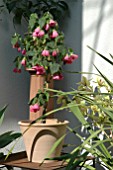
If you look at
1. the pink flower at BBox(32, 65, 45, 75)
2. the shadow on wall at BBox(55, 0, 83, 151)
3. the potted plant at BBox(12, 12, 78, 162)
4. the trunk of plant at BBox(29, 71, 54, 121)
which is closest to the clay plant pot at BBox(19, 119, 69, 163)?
the potted plant at BBox(12, 12, 78, 162)

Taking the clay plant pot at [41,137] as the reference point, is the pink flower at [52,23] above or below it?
above

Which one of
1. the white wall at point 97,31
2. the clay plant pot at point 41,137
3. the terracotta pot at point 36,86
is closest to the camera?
the clay plant pot at point 41,137

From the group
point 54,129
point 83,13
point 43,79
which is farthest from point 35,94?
point 83,13

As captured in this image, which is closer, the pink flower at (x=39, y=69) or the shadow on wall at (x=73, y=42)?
the pink flower at (x=39, y=69)

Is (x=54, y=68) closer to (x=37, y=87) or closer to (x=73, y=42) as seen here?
(x=37, y=87)

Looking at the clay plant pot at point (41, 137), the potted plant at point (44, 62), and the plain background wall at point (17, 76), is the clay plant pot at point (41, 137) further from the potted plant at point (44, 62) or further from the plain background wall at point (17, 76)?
the plain background wall at point (17, 76)

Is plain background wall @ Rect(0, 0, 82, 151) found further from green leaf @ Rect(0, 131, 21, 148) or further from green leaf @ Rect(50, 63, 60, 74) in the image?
green leaf @ Rect(50, 63, 60, 74)

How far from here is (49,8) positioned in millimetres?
2756

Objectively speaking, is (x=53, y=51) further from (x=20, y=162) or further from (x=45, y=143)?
(x=20, y=162)

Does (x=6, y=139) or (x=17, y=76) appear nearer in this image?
(x=6, y=139)

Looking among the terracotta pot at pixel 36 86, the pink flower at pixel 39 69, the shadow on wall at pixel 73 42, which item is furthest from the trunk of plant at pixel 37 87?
the shadow on wall at pixel 73 42

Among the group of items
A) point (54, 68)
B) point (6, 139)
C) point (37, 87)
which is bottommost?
point (6, 139)

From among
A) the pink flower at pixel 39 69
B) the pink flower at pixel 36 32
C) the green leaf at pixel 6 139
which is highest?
the pink flower at pixel 36 32

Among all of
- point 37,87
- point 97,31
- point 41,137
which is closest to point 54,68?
point 37,87
